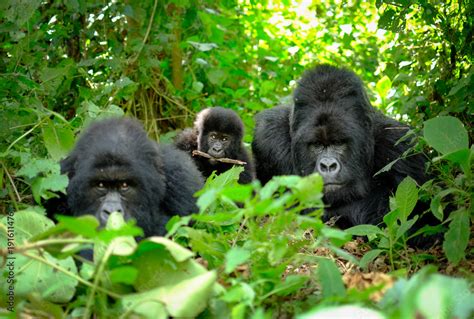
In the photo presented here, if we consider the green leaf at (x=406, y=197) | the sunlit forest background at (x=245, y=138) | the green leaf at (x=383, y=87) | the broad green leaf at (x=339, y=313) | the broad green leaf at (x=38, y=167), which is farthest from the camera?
the green leaf at (x=383, y=87)

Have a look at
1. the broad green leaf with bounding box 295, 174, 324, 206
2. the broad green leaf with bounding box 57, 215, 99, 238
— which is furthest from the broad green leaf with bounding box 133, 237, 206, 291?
the broad green leaf with bounding box 295, 174, 324, 206

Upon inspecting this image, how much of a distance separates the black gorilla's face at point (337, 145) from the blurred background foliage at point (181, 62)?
0.42 metres

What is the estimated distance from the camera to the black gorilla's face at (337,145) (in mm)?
5160

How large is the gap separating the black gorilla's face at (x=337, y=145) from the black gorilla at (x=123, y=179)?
4.57 feet

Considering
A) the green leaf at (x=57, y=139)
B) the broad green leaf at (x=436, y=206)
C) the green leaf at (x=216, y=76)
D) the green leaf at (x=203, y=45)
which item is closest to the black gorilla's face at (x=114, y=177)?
the green leaf at (x=57, y=139)

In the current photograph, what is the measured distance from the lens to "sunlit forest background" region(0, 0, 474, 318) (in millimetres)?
2602

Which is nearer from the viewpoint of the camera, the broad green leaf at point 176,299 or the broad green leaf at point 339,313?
the broad green leaf at point 339,313

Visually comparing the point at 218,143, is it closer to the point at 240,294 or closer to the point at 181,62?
the point at 181,62

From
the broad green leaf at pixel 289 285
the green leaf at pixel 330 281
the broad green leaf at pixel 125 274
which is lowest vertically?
the broad green leaf at pixel 289 285

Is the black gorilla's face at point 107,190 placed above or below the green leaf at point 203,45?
below

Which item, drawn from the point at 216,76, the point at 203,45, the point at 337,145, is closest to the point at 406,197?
the point at 337,145

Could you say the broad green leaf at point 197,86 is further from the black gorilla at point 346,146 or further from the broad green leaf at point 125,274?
the broad green leaf at point 125,274

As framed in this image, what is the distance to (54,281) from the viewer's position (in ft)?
9.34

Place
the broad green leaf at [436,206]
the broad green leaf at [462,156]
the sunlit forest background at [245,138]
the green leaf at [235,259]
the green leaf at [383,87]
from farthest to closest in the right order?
the green leaf at [383,87] → the broad green leaf at [436,206] → the broad green leaf at [462,156] → the sunlit forest background at [245,138] → the green leaf at [235,259]
